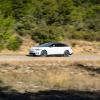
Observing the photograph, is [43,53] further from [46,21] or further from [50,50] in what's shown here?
[46,21]

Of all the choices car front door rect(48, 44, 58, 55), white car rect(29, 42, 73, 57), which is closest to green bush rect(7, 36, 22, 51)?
white car rect(29, 42, 73, 57)

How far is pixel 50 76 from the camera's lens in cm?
2494

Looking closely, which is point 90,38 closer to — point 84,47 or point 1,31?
point 84,47

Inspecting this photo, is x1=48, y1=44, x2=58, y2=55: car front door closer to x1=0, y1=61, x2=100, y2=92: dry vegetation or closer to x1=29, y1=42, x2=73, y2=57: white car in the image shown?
x1=29, y1=42, x2=73, y2=57: white car

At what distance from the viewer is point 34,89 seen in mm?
19656

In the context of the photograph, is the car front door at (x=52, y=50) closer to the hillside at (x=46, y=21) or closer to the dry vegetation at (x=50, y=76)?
the dry vegetation at (x=50, y=76)

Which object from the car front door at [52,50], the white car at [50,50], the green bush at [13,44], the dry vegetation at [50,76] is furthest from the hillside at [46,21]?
the dry vegetation at [50,76]

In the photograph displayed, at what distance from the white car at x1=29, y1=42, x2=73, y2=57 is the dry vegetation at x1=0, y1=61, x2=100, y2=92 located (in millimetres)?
7022

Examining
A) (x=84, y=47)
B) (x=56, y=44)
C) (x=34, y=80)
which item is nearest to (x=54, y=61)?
(x=56, y=44)

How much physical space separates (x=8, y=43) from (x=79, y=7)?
80.1 ft

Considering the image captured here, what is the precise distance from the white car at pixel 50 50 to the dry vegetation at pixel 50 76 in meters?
7.02

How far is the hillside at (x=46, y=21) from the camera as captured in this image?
50531 mm

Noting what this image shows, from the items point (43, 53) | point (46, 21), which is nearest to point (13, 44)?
point (43, 53)

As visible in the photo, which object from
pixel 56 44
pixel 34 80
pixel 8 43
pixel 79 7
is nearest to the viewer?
pixel 34 80
